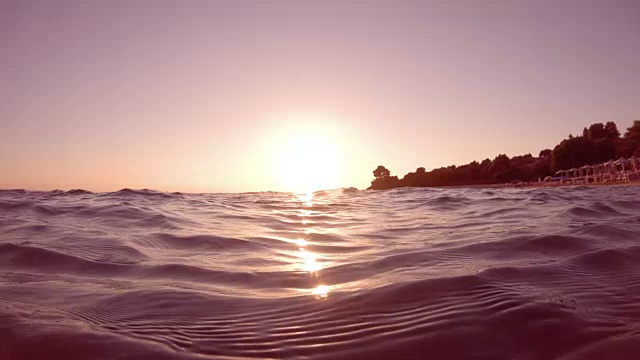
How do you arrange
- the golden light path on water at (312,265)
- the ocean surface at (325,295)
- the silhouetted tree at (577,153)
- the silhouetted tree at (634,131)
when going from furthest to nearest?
the silhouetted tree at (634,131) < the silhouetted tree at (577,153) < the golden light path on water at (312,265) < the ocean surface at (325,295)

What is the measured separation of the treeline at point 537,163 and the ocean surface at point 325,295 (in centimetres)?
3832

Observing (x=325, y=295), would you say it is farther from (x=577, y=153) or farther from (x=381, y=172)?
(x=381, y=172)

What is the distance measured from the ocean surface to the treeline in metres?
38.3

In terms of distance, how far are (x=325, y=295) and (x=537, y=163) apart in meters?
62.0

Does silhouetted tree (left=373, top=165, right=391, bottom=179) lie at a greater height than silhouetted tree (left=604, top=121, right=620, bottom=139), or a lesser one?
lesser

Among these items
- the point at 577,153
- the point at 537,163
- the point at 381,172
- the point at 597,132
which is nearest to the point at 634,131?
the point at 577,153

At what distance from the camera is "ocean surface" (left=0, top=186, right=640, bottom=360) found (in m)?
2.21

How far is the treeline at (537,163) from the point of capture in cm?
4756

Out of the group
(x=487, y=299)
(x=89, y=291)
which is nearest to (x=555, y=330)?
(x=487, y=299)

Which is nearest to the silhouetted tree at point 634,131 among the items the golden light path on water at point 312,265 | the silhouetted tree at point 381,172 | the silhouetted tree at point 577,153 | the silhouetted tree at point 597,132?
the silhouetted tree at point 577,153

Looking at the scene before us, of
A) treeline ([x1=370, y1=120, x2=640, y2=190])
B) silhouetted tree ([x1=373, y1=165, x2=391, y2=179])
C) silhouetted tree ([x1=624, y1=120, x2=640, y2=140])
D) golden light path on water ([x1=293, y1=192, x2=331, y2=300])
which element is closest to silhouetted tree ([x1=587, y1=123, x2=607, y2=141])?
treeline ([x1=370, y1=120, x2=640, y2=190])

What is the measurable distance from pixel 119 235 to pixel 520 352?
534 cm

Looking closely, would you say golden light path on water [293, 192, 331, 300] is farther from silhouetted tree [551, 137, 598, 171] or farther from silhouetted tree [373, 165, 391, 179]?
silhouetted tree [373, 165, 391, 179]

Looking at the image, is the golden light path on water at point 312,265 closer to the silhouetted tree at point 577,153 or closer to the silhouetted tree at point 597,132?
the silhouetted tree at point 577,153
